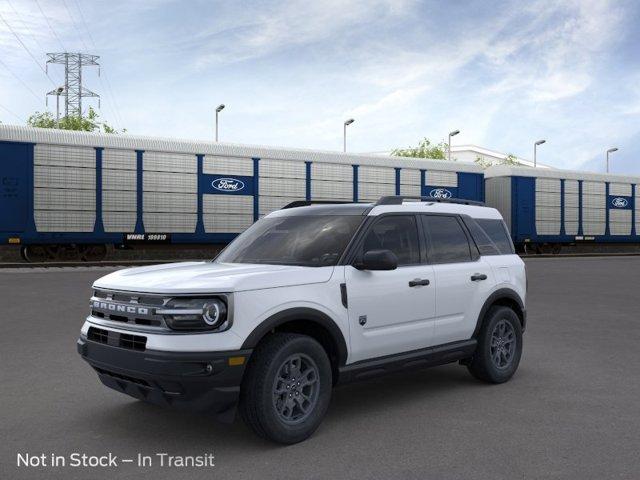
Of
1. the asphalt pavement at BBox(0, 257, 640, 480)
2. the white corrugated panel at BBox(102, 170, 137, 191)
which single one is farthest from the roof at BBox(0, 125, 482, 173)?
the asphalt pavement at BBox(0, 257, 640, 480)

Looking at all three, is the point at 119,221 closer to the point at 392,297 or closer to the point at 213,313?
the point at 392,297

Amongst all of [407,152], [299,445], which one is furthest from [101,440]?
[407,152]

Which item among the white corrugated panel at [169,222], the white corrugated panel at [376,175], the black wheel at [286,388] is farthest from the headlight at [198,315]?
the white corrugated panel at [376,175]

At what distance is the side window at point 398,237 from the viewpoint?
17.7 feet

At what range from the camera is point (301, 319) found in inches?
180

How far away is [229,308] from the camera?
13.7ft

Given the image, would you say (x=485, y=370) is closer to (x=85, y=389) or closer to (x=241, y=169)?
(x=85, y=389)

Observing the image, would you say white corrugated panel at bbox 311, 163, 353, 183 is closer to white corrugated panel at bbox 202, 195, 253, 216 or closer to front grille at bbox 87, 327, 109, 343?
white corrugated panel at bbox 202, 195, 253, 216

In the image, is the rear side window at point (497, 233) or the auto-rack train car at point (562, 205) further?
the auto-rack train car at point (562, 205)

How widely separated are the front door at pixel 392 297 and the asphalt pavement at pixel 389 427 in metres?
0.61

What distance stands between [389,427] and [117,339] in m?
2.11

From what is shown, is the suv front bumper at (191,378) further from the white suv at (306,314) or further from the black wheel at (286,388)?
the black wheel at (286,388)

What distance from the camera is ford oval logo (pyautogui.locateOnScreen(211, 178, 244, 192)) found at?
2494cm

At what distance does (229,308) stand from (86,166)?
66.0ft
